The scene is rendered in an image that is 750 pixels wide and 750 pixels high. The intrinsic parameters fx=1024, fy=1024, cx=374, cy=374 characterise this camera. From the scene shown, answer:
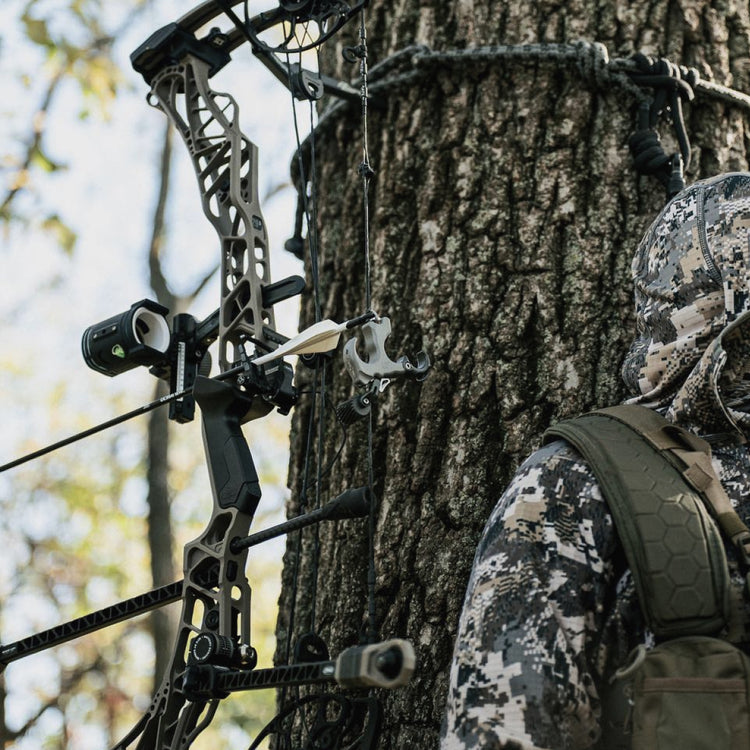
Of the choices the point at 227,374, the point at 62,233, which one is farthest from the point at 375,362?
the point at 62,233

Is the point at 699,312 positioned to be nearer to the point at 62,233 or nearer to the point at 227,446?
the point at 227,446

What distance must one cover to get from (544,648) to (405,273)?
4.21ft

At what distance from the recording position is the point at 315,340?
75.1 inches

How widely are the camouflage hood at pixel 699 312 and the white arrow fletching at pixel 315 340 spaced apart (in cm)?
55

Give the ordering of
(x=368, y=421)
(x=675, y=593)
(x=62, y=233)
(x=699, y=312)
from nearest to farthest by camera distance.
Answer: (x=675, y=593)
(x=699, y=312)
(x=368, y=421)
(x=62, y=233)

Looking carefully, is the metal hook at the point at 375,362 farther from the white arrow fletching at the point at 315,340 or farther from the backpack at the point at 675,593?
the backpack at the point at 675,593

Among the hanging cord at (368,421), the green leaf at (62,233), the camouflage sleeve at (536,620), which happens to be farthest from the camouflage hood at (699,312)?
the green leaf at (62,233)

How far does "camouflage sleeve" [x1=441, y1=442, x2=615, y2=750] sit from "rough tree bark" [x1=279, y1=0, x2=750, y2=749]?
0.63 metres

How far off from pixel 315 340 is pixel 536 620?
69cm

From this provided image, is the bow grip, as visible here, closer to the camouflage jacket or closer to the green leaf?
the camouflage jacket

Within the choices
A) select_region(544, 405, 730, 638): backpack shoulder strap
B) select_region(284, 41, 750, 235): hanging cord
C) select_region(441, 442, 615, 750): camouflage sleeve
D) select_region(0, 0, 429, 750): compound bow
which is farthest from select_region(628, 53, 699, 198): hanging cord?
select_region(441, 442, 615, 750): camouflage sleeve

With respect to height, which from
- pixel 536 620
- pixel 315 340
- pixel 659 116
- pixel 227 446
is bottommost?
pixel 536 620

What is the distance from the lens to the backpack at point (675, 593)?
1.40 metres

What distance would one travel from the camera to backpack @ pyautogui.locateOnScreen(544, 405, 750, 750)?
4.58 feet
